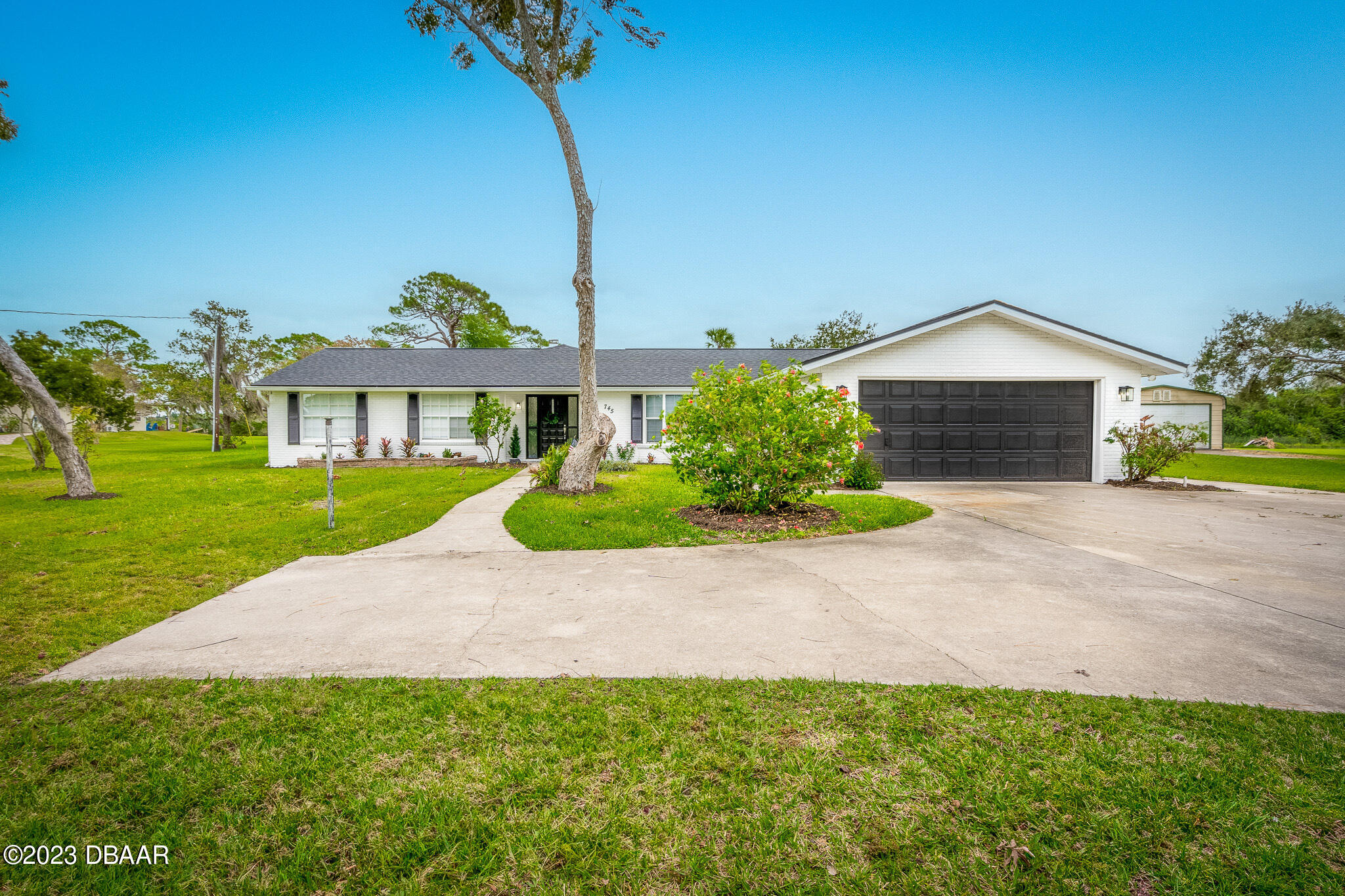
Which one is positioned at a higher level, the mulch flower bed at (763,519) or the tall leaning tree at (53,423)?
the tall leaning tree at (53,423)

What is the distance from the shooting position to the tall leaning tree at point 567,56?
32.7ft

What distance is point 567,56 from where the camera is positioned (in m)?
11.8

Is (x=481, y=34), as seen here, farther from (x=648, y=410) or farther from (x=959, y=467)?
(x=959, y=467)

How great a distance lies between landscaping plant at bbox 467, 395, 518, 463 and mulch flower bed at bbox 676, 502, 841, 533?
1027cm

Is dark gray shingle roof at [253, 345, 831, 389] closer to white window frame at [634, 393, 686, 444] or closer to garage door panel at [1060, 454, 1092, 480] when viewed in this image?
white window frame at [634, 393, 686, 444]

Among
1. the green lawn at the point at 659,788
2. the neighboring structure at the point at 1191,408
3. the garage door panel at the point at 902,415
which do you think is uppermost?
the neighboring structure at the point at 1191,408

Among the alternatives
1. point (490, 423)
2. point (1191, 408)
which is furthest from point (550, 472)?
point (1191, 408)

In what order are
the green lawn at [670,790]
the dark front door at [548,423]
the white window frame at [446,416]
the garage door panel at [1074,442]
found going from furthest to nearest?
the dark front door at [548,423], the white window frame at [446,416], the garage door panel at [1074,442], the green lawn at [670,790]

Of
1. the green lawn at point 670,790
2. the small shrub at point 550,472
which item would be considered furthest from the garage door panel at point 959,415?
the green lawn at point 670,790

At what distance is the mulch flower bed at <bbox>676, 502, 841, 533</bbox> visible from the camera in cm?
671

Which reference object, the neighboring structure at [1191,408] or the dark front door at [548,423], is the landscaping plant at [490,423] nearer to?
the dark front door at [548,423]

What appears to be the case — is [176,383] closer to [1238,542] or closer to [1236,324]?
[1238,542]

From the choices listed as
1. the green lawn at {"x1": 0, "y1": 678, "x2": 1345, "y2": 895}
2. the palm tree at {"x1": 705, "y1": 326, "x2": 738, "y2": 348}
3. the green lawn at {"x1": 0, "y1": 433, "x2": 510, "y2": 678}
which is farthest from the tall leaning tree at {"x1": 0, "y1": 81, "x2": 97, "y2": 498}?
the palm tree at {"x1": 705, "y1": 326, "x2": 738, "y2": 348}

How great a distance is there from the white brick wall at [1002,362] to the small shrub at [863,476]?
220 cm
